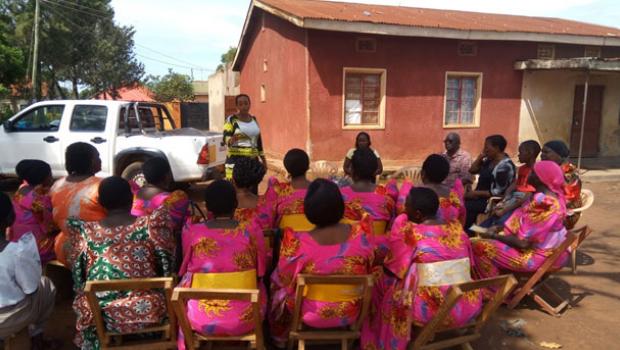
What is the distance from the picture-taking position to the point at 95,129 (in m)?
6.63

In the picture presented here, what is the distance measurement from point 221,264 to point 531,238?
2.30 metres

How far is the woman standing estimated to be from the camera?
481cm

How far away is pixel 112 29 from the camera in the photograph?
107ft

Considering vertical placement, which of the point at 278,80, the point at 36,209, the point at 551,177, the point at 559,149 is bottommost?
the point at 36,209

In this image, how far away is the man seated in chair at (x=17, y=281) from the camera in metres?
2.35

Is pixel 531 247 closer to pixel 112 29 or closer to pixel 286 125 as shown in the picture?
pixel 286 125

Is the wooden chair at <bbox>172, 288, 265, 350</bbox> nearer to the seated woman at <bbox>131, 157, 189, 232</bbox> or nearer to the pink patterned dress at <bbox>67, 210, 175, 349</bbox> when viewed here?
the pink patterned dress at <bbox>67, 210, 175, 349</bbox>

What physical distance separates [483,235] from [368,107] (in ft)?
24.0

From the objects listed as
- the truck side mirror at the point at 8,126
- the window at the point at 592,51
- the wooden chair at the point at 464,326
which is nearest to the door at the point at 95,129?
the truck side mirror at the point at 8,126

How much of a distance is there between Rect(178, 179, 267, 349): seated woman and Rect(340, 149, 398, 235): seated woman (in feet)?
3.08

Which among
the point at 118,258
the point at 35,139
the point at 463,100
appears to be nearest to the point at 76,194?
the point at 118,258

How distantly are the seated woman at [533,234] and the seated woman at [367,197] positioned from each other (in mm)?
814

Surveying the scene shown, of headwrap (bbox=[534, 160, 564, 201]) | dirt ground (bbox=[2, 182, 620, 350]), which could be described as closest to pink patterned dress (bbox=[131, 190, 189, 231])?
dirt ground (bbox=[2, 182, 620, 350])

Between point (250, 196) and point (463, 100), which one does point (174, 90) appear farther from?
point (250, 196)
